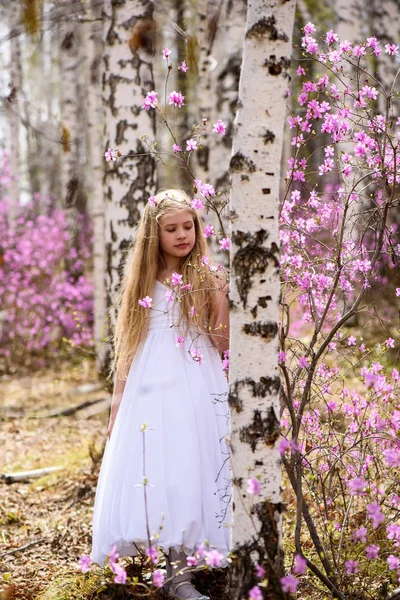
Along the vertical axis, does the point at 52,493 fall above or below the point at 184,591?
below

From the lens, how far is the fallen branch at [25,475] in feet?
15.9

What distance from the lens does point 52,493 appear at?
183 inches

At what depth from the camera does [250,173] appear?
2178mm

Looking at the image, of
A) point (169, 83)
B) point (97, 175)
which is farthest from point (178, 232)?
point (169, 83)

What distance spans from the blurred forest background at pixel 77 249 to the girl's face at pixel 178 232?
0.52m

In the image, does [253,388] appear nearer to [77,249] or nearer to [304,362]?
[304,362]

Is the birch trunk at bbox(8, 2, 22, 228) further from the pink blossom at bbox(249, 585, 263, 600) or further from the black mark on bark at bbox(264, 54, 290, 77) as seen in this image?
the pink blossom at bbox(249, 585, 263, 600)

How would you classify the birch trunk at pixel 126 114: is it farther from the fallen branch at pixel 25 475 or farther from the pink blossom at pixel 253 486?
the pink blossom at pixel 253 486

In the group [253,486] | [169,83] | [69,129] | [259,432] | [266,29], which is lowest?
[253,486]

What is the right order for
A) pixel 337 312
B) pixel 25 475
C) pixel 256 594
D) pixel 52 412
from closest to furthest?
pixel 256 594, pixel 337 312, pixel 25 475, pixel 52 412

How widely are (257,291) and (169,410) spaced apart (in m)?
0.95

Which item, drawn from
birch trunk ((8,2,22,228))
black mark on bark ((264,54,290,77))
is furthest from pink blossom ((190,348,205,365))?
birch trunk ((8,2,22,228))

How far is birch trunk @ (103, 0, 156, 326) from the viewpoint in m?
4.34

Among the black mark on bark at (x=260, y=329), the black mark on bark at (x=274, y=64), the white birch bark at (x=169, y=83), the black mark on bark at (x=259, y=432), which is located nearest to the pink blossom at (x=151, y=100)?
the black mark on bark at (x=274, y=64)
